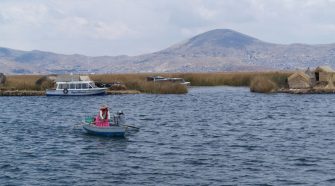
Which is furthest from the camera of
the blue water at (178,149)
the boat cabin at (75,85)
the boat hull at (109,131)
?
the boat cabin at (75,85)

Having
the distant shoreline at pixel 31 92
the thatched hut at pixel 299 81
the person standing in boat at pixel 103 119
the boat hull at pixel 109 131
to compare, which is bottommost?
the boat hull at pixel 109 131

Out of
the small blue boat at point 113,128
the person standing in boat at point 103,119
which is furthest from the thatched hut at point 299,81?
the person standing in boat at point 103,119

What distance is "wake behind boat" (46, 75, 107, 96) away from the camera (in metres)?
115

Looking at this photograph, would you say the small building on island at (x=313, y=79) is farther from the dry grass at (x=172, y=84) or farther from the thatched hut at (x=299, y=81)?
the dry grass at (x=172, y=84)

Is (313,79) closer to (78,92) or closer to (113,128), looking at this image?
(78,92)

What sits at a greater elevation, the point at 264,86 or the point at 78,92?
the point at 264,86

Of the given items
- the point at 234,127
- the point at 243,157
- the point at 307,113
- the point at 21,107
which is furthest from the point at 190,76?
the point at 243,157

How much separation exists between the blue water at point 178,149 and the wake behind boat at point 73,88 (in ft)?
103

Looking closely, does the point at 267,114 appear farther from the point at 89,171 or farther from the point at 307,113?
the point at 89,171

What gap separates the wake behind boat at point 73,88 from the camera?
11531 cm

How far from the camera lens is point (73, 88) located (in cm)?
11762

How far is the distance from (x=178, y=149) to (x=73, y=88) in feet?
244

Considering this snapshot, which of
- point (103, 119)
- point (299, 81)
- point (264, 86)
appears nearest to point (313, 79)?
point (299, 81)

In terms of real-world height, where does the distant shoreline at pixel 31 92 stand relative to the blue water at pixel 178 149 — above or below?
above
